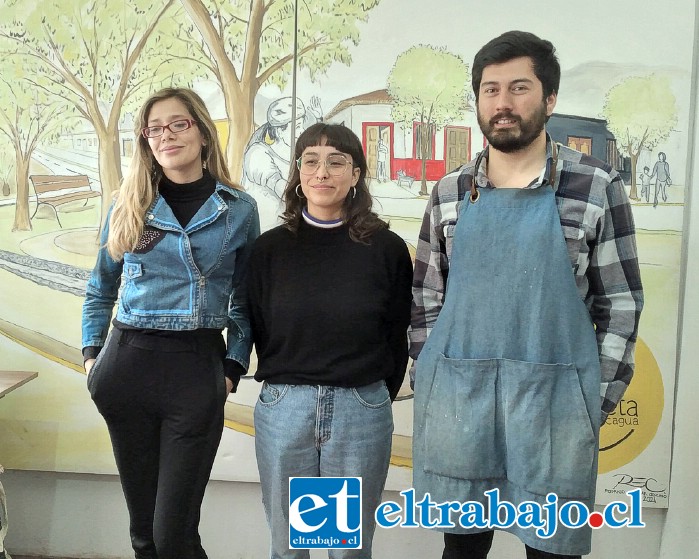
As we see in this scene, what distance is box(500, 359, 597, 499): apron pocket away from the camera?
1.17 metres

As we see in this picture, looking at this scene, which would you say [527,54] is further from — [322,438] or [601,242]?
[322,438]

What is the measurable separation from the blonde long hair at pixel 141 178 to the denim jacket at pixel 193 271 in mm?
25

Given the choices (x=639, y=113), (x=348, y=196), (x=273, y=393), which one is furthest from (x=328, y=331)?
(x=639, y=113)

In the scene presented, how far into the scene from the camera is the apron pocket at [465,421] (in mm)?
1203

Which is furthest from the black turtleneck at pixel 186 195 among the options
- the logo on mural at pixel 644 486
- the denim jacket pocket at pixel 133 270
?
the logo on mural at pixel 644 486

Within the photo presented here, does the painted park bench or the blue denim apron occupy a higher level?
the painted park bench

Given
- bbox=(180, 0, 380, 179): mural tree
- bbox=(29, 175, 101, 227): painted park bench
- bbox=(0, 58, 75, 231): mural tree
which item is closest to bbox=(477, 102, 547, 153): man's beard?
bbox=(180, 0, 380, 179): mural tree

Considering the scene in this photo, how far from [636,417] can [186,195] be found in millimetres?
1625

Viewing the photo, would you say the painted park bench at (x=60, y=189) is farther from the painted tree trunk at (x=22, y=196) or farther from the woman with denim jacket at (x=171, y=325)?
the woman with denim jacket at (x=171, y=325)

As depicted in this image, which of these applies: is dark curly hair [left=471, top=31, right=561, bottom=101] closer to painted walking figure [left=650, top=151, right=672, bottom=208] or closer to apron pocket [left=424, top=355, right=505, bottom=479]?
apron pocket [left=424, top=355, right=505, bottom=479]

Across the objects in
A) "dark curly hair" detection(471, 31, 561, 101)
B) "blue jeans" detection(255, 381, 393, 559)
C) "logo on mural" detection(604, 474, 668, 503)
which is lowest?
"logo on mural" detection(604, 474, 668, 503)

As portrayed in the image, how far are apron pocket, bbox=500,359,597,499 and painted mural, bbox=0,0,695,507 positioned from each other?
2.89ft

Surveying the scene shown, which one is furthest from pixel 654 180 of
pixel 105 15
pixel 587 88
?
pixel 105 15

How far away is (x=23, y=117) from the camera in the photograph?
2172mm
